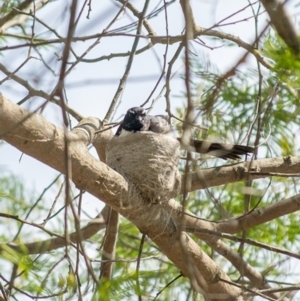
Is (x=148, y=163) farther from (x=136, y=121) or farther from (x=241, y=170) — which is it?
(x=136, y=121)

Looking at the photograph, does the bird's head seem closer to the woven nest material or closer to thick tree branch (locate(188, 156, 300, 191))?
the woven nest material

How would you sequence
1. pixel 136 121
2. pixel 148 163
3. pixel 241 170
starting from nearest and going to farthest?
1. pixel 241 170
2. pixel 148 163
3. pixel 136 121

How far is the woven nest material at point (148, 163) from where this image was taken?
3.54m

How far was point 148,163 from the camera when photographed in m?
3.80

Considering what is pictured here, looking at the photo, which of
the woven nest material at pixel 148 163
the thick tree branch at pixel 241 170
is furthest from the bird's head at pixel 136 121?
the thick tree branch at pixel 241 170

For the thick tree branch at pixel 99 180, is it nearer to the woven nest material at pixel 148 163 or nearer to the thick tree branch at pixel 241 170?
the woven nest material at pixel 148 163

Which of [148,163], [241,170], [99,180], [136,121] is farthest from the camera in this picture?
[136,121]

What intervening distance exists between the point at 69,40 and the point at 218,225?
2.31m

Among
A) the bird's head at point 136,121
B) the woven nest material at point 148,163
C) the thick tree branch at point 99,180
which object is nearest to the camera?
the thick tree branch at point 99,180

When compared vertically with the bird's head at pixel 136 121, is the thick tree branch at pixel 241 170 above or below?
below

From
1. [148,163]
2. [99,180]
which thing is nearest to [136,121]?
[148,163]

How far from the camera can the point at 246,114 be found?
2895 mm

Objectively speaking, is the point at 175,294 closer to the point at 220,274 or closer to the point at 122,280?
the point at 220,274

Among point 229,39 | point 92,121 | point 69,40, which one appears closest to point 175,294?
point 92,121
